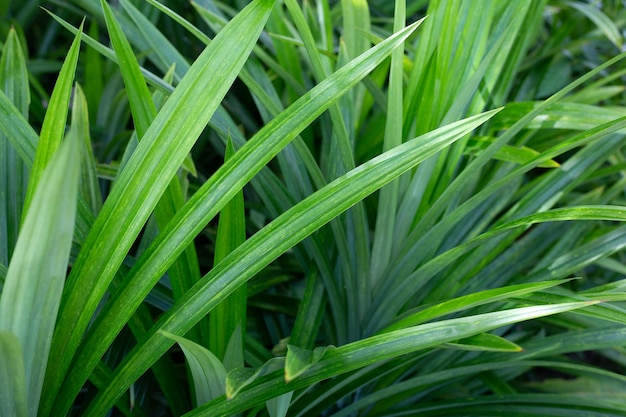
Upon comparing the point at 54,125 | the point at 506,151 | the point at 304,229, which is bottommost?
the point at 304,229

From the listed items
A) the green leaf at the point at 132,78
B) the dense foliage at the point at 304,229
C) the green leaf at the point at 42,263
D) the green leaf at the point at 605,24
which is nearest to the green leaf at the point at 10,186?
the dense foliage at the point at 304,229

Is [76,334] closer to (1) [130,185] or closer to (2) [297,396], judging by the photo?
(1) [130,185]

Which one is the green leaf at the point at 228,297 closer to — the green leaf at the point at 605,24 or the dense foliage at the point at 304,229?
the dense foliage at the point at 304,229

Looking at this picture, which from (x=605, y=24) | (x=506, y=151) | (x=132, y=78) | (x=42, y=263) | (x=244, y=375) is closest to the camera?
(x=42, y=263)

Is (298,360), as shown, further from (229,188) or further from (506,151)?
(506,151)

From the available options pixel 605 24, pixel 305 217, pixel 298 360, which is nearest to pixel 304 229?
pixel 305 217

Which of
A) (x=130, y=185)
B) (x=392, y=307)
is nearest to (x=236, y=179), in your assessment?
(x=130, y=185)
